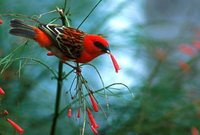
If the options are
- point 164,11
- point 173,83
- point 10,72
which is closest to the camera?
point 10,72

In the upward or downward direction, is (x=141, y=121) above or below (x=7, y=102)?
below

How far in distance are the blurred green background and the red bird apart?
0.41 m

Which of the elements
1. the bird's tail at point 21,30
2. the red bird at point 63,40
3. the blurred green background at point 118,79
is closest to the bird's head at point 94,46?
the red bird at point 63,40

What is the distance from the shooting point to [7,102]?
65.1 inches

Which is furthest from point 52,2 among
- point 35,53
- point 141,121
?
point 141,121

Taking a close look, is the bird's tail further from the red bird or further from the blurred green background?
the blurred green background

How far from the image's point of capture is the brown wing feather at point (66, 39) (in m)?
1.13

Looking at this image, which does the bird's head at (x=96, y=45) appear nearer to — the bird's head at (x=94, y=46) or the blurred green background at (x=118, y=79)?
the bird's head at (x=94, y=46)

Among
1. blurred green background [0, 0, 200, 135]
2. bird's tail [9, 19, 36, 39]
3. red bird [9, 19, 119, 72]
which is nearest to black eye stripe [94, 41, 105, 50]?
red bird [9, 19, 119, 72]

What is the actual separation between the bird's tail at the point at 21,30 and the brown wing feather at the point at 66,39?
24mm

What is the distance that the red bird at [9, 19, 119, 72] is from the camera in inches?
43.8

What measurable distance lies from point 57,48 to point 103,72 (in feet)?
3.04

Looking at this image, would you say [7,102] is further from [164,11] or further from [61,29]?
[164,11]

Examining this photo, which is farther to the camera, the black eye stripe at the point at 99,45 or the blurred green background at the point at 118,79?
the blurred green background at the point at 118,79
